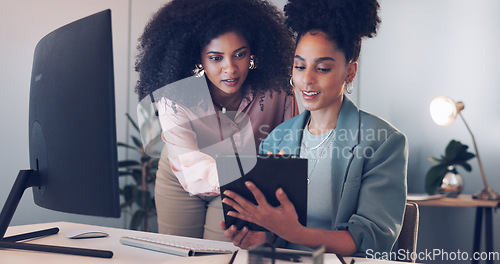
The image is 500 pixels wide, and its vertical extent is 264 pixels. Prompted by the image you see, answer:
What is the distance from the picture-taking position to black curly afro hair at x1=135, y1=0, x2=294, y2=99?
1.44 metres

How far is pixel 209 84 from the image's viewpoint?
1480mm

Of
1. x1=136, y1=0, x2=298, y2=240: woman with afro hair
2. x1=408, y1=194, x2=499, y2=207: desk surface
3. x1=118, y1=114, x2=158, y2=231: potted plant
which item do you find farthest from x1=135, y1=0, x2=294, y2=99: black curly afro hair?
x1=408, y1=194, x2=499, y2=207: desk surface

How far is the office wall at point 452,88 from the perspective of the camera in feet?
7.71

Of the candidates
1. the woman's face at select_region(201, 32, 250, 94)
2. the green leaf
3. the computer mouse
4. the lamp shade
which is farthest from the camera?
the green leaf

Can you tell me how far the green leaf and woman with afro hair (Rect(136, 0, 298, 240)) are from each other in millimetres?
1330

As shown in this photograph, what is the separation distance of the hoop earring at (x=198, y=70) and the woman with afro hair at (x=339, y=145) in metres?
0.34

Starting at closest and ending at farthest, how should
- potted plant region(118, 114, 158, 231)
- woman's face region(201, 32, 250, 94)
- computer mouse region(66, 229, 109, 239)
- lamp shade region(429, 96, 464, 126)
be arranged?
computer mouse region(66, 229, 109, 239) → woman's face region(201, 32, 250, 94) → lamp shade region(429, 96, 464, 126) → potted plant region(118, 114, 158, 231)

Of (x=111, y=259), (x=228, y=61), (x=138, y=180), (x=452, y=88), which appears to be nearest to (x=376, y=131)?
(x=228, y=61)

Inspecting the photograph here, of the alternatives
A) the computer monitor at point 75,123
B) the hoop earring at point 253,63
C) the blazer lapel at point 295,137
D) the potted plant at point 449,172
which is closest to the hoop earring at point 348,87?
the blazer lapel at point 295,137

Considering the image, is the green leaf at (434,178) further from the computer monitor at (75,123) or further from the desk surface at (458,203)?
the computer monitor at (75,123)

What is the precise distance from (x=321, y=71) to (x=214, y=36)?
1.42 feet

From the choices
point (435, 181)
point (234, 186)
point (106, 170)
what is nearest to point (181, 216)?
point (234, 186)

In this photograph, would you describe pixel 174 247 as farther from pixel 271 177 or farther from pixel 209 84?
pixel 209 84

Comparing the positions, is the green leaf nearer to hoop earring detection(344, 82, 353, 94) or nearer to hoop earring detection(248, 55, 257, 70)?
hoop earring detection(344, 82, 353, 94)
